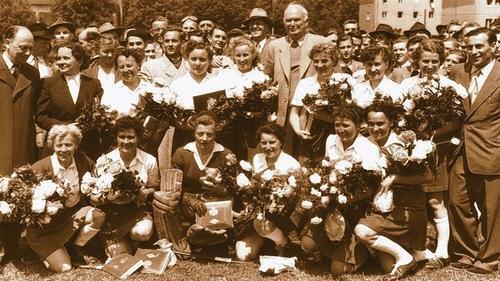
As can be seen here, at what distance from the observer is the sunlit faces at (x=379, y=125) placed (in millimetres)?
7434

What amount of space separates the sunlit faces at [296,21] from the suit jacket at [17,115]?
357 centimetres

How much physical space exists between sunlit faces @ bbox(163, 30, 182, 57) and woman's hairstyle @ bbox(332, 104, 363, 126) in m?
3.28

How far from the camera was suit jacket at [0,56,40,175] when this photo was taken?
25.5 ft

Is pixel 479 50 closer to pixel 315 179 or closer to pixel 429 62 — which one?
pixel 429 62

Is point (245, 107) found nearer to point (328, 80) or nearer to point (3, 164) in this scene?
point (328, 80)

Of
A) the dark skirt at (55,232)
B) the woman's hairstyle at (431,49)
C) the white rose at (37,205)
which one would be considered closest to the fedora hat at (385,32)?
the woman's hairstyle at (431,49)

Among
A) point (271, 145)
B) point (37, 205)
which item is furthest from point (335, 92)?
point (37, 205)

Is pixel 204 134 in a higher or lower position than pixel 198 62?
lower

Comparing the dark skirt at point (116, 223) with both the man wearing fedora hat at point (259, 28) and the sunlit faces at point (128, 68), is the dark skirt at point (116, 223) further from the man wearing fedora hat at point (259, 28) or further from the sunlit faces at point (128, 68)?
the man wearing fedora hat at point (259, 28)

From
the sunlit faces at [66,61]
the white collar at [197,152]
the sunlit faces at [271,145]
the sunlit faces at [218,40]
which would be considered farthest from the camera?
the sunlit faces at [218,40]

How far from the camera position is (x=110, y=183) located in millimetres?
7340

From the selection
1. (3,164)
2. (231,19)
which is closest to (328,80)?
(3,164)

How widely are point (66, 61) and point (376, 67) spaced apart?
157 inches

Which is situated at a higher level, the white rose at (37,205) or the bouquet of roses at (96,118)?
the bouquet of roses at (96,118)
